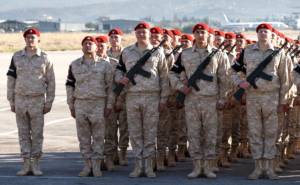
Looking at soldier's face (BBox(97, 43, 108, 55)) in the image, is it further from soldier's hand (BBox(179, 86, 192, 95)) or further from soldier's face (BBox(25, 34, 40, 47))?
soldier's hand (BBox(179, 86, 192, 95))

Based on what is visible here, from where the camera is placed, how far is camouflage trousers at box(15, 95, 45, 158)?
13.1 m

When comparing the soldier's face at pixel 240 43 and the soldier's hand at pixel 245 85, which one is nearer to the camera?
the soldier's hand at pixel 245 85

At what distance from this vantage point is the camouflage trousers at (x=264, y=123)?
1281cm

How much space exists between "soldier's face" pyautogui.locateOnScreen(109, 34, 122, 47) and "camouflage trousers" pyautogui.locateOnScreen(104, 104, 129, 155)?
0.97 metres

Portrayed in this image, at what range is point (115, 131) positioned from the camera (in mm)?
14070

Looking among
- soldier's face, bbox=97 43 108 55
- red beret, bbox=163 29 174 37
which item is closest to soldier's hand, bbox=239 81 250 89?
soldier's face, bbox=97 43 108 55

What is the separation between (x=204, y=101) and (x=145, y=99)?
0.77 meters

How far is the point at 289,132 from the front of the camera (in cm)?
Result: 1527

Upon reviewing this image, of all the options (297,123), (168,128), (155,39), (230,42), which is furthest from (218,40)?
(168,128)

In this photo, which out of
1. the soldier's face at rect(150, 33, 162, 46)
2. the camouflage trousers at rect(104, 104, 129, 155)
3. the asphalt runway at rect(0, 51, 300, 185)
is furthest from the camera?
the camouflage trousers at rect(104, 104, 129, 155)

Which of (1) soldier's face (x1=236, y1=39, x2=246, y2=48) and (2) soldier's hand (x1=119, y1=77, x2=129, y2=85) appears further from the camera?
(1) soldier's face (x1=236, y1=39, x2=246, y2=48)

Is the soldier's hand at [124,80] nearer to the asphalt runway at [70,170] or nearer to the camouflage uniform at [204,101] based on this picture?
the camouflage uniform at [204,101]

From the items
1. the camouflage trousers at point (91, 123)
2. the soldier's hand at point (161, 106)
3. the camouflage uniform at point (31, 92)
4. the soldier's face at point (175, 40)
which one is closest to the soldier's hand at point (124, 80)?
the camouflage trousers at point (91, 123)

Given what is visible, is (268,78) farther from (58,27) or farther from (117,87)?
(58,27)
